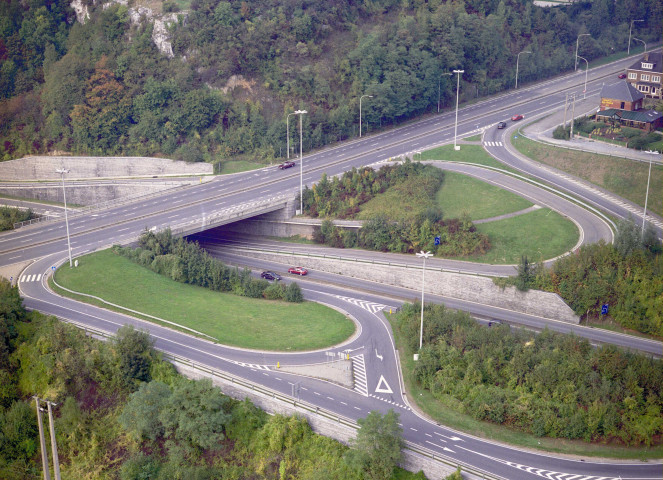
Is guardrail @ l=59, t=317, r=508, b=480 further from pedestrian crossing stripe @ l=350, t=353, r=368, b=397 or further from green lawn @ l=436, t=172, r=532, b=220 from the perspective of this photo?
green lawn @ l=436, t=172, r=532, b=220

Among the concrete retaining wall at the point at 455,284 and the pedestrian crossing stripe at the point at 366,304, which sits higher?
the concrete retaining wall at the point at 455,284

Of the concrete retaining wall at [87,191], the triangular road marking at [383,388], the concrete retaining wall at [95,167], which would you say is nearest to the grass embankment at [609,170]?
the triangular road marking at [383,388]

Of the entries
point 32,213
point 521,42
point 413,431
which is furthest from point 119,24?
point 413,431

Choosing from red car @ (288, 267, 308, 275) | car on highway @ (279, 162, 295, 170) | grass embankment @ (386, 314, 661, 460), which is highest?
car on highway @ (279, 162, 295, 170)

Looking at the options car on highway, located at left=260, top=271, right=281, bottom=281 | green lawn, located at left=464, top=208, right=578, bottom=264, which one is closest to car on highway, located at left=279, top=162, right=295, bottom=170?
car on highway, located at left=260, top=271, right=281, bottom=281

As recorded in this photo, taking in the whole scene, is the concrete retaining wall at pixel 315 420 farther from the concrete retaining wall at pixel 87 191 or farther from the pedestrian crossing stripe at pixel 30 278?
the concrete retaining wall at pixel 87 191

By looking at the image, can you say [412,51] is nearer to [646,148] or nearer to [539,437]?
[646,148]
